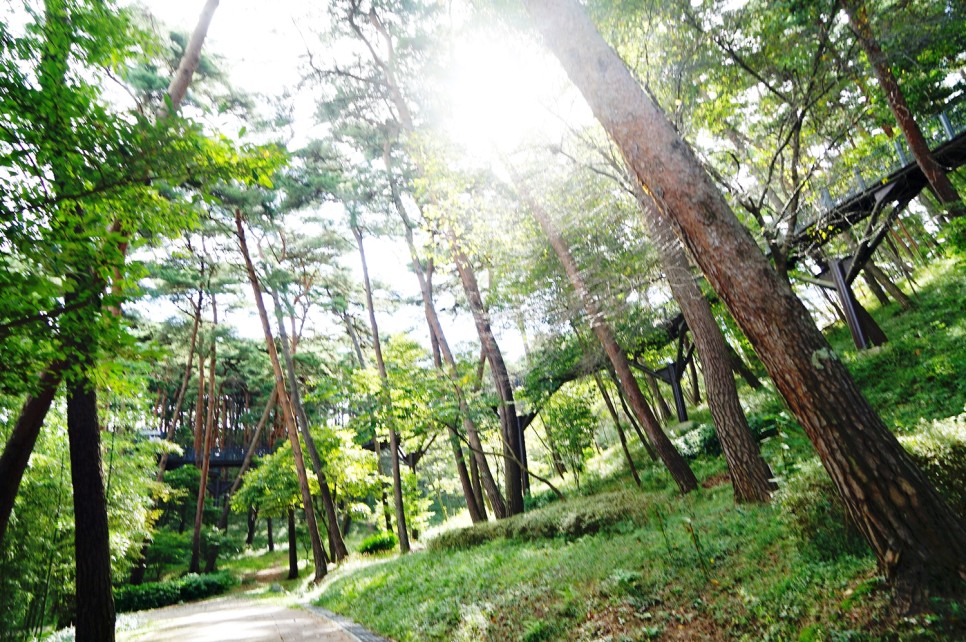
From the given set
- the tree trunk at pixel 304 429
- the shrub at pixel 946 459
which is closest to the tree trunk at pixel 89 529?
the shrub at pixel 946 459

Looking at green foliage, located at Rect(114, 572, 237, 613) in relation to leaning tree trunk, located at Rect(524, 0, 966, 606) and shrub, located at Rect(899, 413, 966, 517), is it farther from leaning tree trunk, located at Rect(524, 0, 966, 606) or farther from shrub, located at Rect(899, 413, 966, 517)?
shrub, located at Rect(899, 413, 966, 517)

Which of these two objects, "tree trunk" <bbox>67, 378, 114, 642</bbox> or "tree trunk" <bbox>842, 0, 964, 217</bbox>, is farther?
"tree trunk" <bbox>842, 0, 964, 217</bbox>

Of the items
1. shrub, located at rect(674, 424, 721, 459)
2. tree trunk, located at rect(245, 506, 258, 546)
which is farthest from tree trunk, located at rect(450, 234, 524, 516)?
tree trunk, located at rect(245, 506, 258, 546)

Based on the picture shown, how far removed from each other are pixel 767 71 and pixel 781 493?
23.1 feet

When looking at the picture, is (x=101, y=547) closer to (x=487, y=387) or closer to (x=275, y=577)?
(x=487, y=387)

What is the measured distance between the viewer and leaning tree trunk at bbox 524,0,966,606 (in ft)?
9.65

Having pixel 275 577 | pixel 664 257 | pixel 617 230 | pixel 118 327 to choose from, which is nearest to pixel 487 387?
pixel 617 230

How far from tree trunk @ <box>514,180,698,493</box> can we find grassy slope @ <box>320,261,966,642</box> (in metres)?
0.67

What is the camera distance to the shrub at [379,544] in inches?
682

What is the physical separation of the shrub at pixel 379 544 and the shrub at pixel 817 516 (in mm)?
15985

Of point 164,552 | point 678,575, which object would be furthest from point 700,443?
point 164,552

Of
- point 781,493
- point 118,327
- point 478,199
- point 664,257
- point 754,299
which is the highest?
point 478,199

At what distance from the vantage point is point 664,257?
314 inches

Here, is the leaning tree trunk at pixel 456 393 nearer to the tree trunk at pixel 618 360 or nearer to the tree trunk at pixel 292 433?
the tree trunk at pixel 618 360
